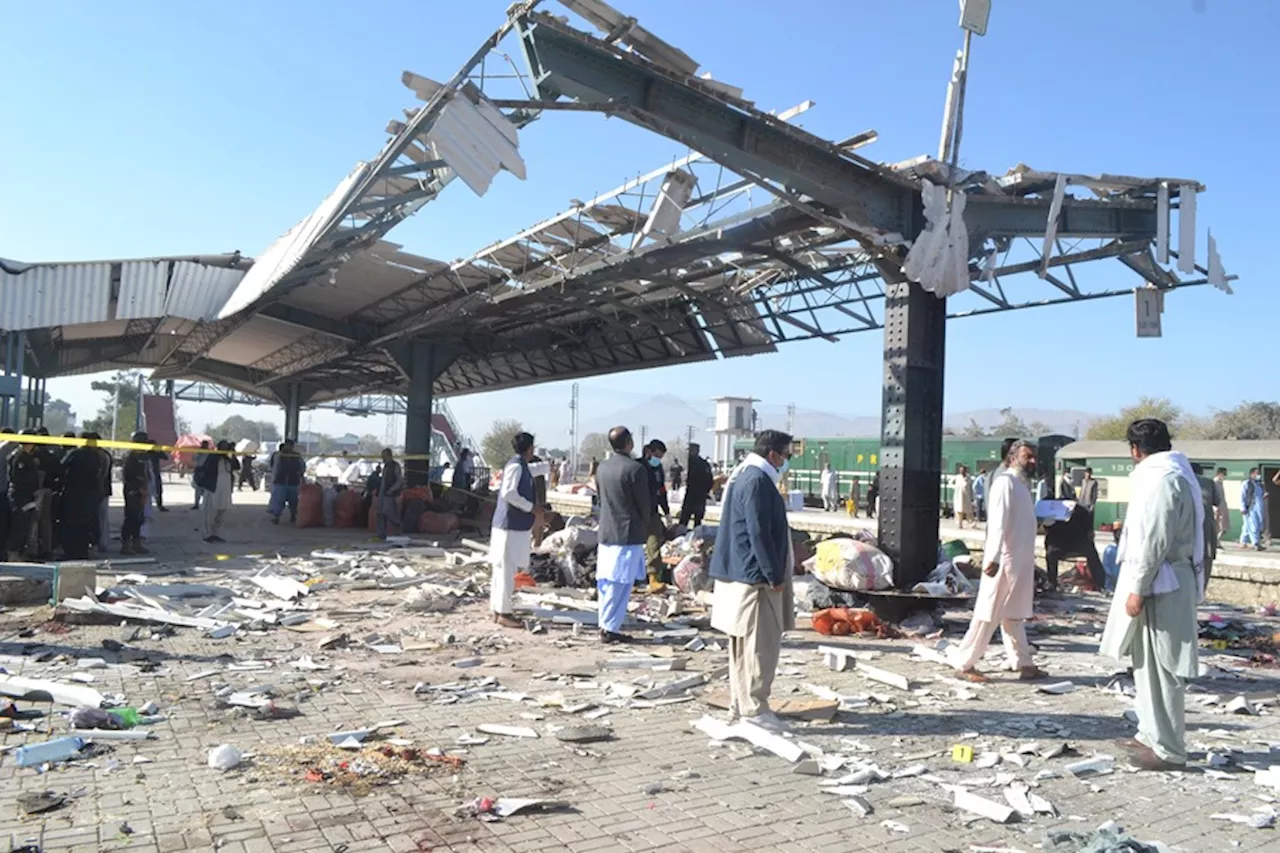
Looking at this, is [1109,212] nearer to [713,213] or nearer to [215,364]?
[713,213]

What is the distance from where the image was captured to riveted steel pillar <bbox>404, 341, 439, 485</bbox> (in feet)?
68.5

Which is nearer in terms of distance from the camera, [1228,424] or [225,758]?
[225,758]

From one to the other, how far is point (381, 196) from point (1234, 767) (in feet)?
34.4

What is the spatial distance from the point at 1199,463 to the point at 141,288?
79.9 ft

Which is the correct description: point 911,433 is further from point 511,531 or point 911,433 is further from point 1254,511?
point 1254,511

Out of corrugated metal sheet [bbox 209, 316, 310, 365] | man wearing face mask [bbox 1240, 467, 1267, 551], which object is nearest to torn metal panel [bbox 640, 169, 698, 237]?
corrugated metal sheet [bbox 209, 316, 310, 365]

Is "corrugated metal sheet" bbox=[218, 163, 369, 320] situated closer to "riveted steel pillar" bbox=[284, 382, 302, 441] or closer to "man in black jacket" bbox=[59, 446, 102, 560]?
"man in black jacket" bbox=[59, 446, 102, 560]

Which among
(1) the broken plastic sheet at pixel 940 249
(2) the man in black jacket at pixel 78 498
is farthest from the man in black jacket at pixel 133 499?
(1) the broken plastic sheet at pixel 940 249

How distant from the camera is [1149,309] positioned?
11.5 m

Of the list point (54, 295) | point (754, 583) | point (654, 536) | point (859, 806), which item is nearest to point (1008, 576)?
point (754, 583)

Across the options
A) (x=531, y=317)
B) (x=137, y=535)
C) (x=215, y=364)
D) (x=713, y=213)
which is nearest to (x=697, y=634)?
(x=713, y=213)

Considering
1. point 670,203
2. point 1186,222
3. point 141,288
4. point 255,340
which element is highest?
point 670,203

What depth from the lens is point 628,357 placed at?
20.1 m

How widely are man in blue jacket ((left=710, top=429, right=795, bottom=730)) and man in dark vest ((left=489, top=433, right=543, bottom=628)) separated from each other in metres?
3.52
